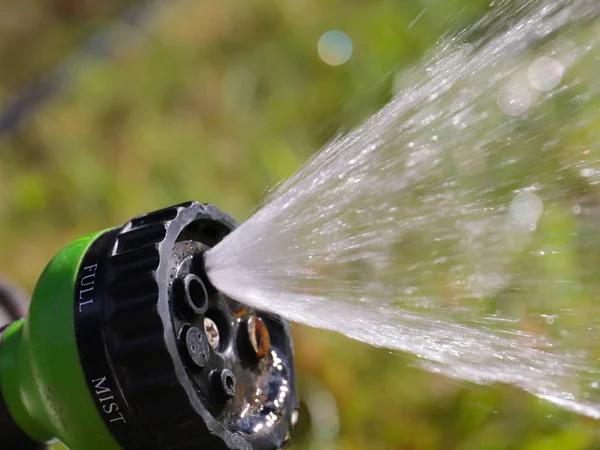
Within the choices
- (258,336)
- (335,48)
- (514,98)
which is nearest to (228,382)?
(258,336)

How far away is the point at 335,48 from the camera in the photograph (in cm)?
185

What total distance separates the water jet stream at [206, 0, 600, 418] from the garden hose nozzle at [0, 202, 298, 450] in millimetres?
99

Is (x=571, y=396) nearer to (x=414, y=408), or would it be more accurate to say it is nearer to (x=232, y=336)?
(x=414, y=408)

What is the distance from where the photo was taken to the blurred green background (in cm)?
130

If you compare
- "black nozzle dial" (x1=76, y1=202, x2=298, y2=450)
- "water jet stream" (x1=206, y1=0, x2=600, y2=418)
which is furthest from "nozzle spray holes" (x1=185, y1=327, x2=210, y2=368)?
"water jet stream" (x1=206, y1=0, x2=600, y2=418)

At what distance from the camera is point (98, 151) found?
1.72 metres

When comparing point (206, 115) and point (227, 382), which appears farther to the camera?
point (206, 115)

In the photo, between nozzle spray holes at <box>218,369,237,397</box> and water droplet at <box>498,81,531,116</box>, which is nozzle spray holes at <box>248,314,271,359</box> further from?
water droplet at <box>498,81,531,116</box>

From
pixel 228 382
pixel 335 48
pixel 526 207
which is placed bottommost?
pixel 526 207

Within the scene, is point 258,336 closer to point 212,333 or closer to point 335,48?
point 212,333

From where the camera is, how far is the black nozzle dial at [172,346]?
0.75 meters

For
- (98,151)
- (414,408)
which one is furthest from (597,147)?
(98,151)

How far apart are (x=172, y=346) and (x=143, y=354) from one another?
30mm

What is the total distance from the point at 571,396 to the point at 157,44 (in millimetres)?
1323
